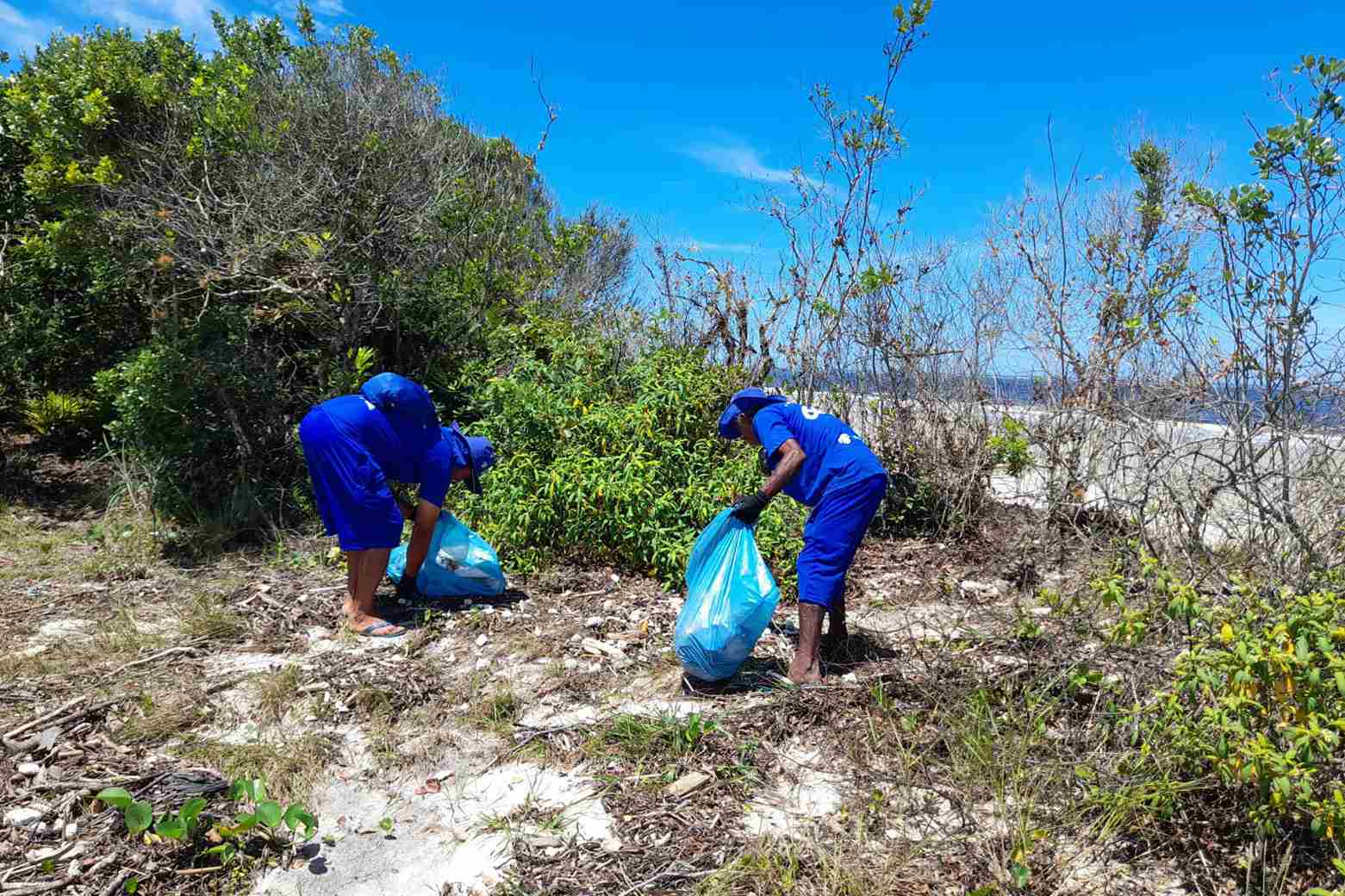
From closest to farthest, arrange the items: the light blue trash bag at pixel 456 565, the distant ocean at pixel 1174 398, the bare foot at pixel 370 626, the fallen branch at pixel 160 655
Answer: the fallen branch at pixel 160 655
the distant ocean at pixel 1174 398
the bare foot at pixel 370 626
the light blue trash bag at pixel 456 565

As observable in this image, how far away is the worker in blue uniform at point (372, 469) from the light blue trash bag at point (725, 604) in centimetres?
164

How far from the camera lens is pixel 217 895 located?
261cm

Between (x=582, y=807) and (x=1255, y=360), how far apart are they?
383 centimetres

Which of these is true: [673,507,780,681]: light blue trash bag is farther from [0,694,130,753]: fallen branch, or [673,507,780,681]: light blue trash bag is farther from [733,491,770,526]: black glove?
[0,694,130,753]: fallen branch

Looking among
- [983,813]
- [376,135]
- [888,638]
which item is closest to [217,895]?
[983,813]

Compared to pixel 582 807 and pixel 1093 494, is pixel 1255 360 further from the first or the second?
pixel 582 807

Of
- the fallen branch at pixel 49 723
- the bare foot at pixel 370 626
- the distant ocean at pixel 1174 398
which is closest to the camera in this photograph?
the fallen branch at pixel 49 723

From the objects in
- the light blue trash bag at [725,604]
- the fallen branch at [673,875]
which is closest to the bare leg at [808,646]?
the light blue trash bag at [725,604]

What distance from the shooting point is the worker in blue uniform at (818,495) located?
12.4 feet

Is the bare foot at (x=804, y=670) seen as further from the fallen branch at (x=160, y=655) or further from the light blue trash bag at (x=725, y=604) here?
the fallen branch at (x=160, y=655)

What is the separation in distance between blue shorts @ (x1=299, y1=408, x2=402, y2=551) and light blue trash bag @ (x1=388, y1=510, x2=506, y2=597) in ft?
1.14

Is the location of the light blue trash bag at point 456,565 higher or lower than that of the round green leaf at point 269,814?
higher

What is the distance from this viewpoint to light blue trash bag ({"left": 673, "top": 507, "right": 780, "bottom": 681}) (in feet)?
11.9

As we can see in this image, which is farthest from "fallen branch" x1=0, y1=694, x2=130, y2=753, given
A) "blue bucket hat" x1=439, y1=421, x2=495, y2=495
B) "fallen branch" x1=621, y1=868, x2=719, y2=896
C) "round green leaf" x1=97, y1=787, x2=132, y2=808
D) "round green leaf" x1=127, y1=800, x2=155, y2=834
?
"fallen branch" x1=621, y1=868, x2=719, y2=896
